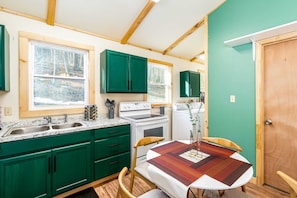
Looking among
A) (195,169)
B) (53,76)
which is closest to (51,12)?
(53,76)

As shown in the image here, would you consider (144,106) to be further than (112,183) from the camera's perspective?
Yes

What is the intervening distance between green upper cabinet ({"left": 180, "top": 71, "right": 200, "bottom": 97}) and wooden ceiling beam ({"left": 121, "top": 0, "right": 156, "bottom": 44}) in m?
1.87

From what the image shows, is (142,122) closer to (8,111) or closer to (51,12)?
(8,111)

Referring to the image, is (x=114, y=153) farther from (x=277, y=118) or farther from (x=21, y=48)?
(x=277, y=118)

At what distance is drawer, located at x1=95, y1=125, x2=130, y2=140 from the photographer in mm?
2107

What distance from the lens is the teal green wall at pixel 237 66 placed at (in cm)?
207

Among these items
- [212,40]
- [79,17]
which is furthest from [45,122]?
[212,40]

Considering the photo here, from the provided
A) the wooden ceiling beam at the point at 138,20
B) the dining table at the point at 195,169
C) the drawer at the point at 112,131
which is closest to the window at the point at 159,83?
the wooden ceiling beam at the point at 138,20

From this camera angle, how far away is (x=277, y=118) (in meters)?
2.05

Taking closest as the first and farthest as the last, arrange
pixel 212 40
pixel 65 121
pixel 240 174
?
1. pixel 240 174
2. pixel 65 121
3. pixel 212 40

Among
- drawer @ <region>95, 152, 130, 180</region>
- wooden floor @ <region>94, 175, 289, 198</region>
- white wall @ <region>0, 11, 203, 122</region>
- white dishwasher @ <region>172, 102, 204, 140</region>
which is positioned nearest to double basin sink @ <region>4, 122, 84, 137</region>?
white wall @ <region>0, 11, 203, 122</region>

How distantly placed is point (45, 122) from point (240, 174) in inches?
98.6

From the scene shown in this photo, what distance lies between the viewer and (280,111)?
2.02 metres

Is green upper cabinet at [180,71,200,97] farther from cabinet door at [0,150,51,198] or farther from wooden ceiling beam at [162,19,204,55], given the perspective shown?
cabinet door at [0,150,51,198]
